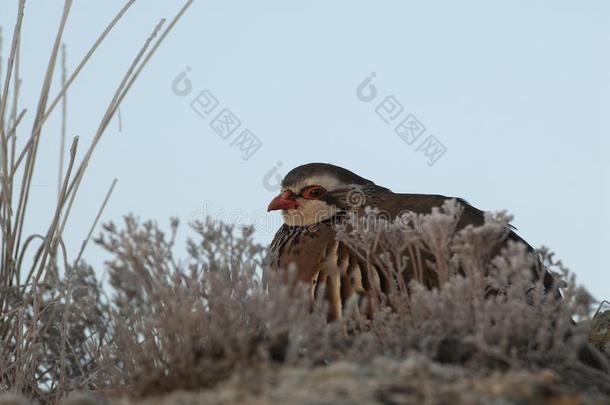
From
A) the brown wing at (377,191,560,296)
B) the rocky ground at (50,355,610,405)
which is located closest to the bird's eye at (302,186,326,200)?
the brown wing at (377,191,560,296)

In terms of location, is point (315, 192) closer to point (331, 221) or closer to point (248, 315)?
point (331, 221)

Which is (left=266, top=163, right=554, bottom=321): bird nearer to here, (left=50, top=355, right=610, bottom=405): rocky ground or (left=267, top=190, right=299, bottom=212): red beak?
(left=267, top=190, right=299, bottom=212): red beak

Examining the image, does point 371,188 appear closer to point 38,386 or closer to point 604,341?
point 604,341

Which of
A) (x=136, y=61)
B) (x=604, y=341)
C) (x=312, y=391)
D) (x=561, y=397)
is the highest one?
(x=136, y=61)

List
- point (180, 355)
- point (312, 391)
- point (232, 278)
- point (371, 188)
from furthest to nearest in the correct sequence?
point (371, 188) → point (232, 278) → point (180, 355) → point (312, 391)

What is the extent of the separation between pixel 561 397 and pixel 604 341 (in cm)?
267

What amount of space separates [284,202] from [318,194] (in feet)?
0.63

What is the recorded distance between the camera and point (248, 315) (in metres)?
3.32

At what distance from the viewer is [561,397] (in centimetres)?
226

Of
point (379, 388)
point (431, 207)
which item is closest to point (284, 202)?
point (431, 207)

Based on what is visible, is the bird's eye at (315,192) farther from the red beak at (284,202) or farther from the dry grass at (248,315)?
the dry grass at (248,315)

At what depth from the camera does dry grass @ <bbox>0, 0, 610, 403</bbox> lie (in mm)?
2756

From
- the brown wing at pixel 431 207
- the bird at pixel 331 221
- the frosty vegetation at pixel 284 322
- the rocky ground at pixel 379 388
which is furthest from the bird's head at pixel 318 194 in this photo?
the rocky ground at pixel 379 388

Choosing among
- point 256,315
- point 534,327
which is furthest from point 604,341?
point 256,315
